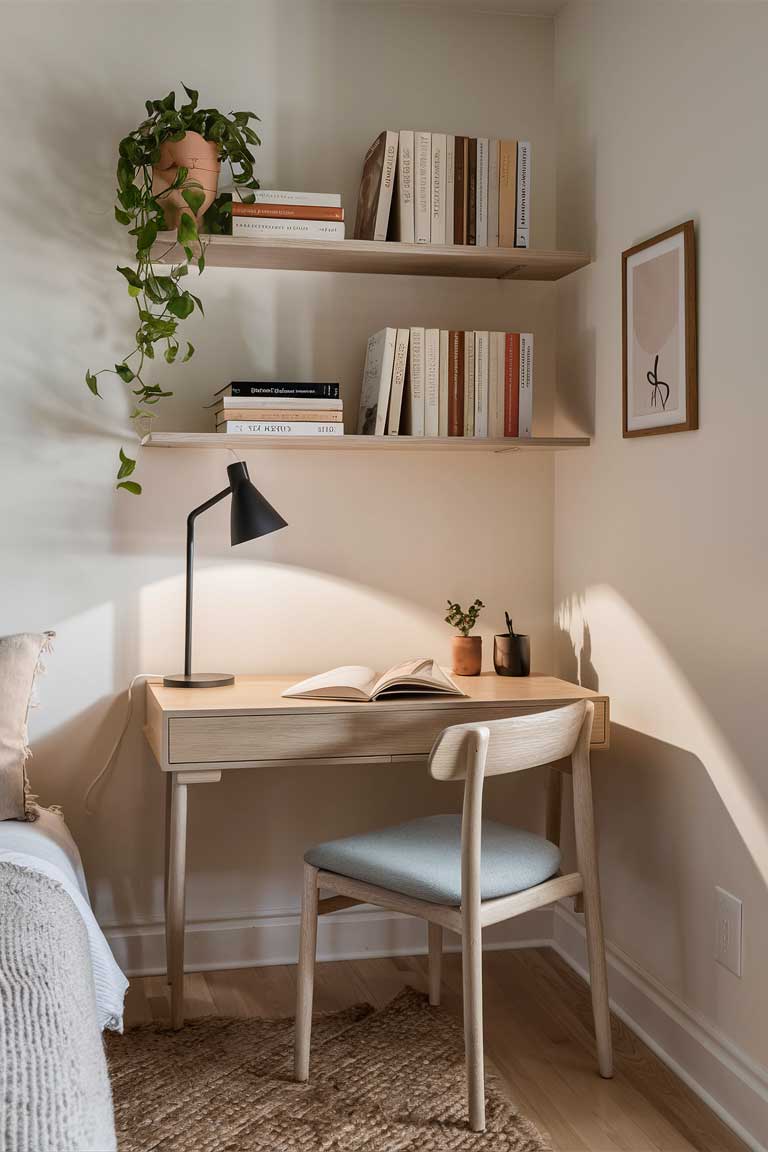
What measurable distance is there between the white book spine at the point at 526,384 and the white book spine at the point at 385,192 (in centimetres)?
42

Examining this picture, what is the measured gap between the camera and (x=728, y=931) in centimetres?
207

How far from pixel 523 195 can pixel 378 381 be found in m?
0.59

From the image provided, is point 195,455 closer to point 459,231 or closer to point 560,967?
point 459,231

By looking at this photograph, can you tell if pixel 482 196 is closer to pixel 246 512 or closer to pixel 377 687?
pixel 246 512

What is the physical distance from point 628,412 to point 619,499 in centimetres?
21

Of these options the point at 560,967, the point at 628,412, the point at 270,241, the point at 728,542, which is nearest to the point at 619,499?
the point at 628,412

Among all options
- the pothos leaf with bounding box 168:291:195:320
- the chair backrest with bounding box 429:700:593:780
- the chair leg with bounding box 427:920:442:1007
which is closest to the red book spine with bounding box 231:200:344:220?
the pothos leaf with bounding box 168:291:195:320

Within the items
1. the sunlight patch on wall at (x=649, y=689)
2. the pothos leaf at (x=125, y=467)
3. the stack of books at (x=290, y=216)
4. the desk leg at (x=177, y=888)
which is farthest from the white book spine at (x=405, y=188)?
the desk leg at (x=177, y=888)

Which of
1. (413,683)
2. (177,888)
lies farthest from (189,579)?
(177,888)

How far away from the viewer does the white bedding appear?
77.0 inches

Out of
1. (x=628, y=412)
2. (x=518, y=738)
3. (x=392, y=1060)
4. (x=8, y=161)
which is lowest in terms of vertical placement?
(x=392, y=1060)

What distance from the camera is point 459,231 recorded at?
2646 mm

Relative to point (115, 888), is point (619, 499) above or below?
above

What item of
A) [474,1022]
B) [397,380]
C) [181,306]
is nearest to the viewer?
[474,1022]
